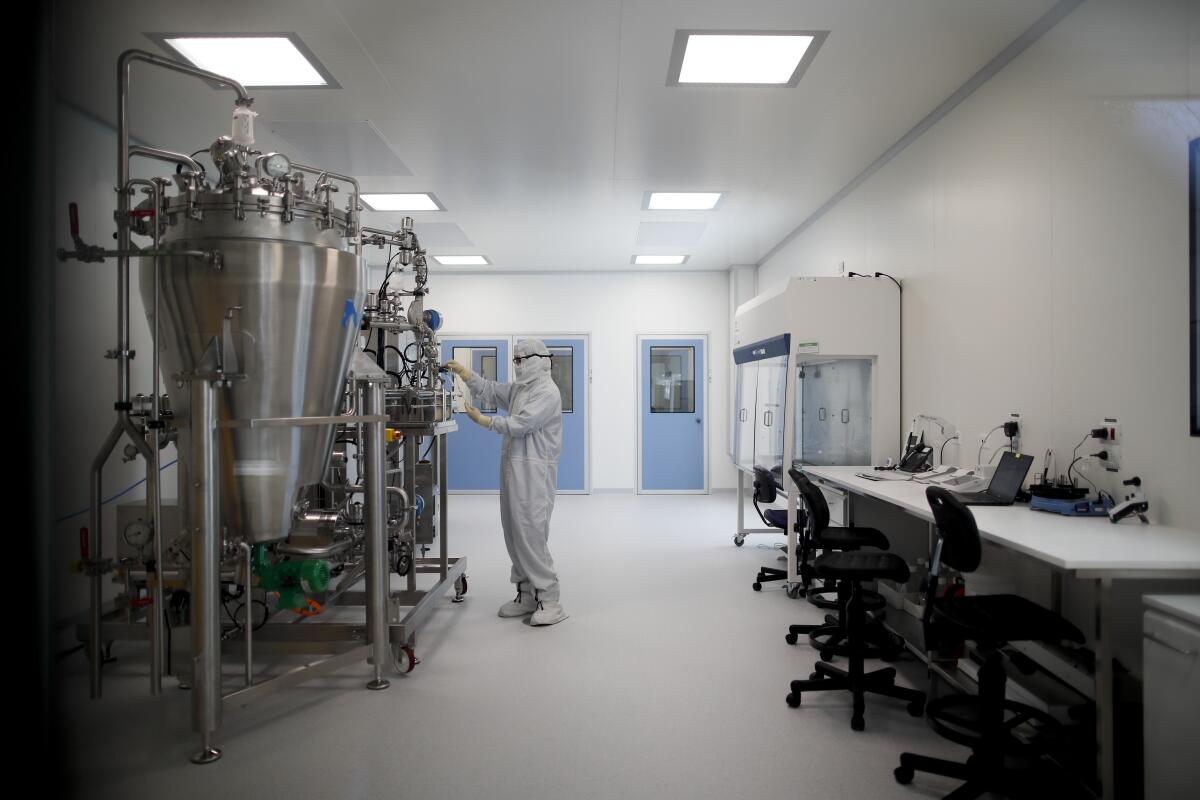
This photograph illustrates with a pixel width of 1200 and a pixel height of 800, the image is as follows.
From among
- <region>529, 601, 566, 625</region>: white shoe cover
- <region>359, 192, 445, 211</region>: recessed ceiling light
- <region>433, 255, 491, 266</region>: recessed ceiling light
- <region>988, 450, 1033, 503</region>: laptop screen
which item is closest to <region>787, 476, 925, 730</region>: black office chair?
<region>988, 450, 1033, 503</region>: laptop screen

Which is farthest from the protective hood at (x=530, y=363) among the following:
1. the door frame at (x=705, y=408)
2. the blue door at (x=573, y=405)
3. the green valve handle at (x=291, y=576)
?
the door frame at (x=705, y=408)

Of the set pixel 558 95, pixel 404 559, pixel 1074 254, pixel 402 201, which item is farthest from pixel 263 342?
pixel 402 201

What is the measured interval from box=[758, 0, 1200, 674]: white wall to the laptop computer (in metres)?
0.16

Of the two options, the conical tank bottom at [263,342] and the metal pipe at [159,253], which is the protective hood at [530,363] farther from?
the metal pipe at [159,253]

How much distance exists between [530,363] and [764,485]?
67.5 inches

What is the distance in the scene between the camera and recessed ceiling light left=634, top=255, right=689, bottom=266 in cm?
662

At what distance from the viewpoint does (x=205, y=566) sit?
1910 millimetres

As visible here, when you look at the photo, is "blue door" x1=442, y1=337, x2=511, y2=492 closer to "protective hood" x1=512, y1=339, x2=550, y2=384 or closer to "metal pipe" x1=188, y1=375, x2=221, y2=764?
"protective hood" x1=512, y1=339, x2=550, y2=384

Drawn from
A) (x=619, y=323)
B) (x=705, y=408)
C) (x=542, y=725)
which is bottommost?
(x=542, y=725)

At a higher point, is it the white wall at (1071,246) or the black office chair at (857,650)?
the white wall at (1071,246)

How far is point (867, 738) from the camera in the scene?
2.12m

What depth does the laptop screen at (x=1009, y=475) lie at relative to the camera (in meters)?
2.47

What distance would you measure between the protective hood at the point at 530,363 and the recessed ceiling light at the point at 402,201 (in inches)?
74.9

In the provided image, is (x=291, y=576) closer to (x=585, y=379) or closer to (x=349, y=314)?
(x=349, y=314)
